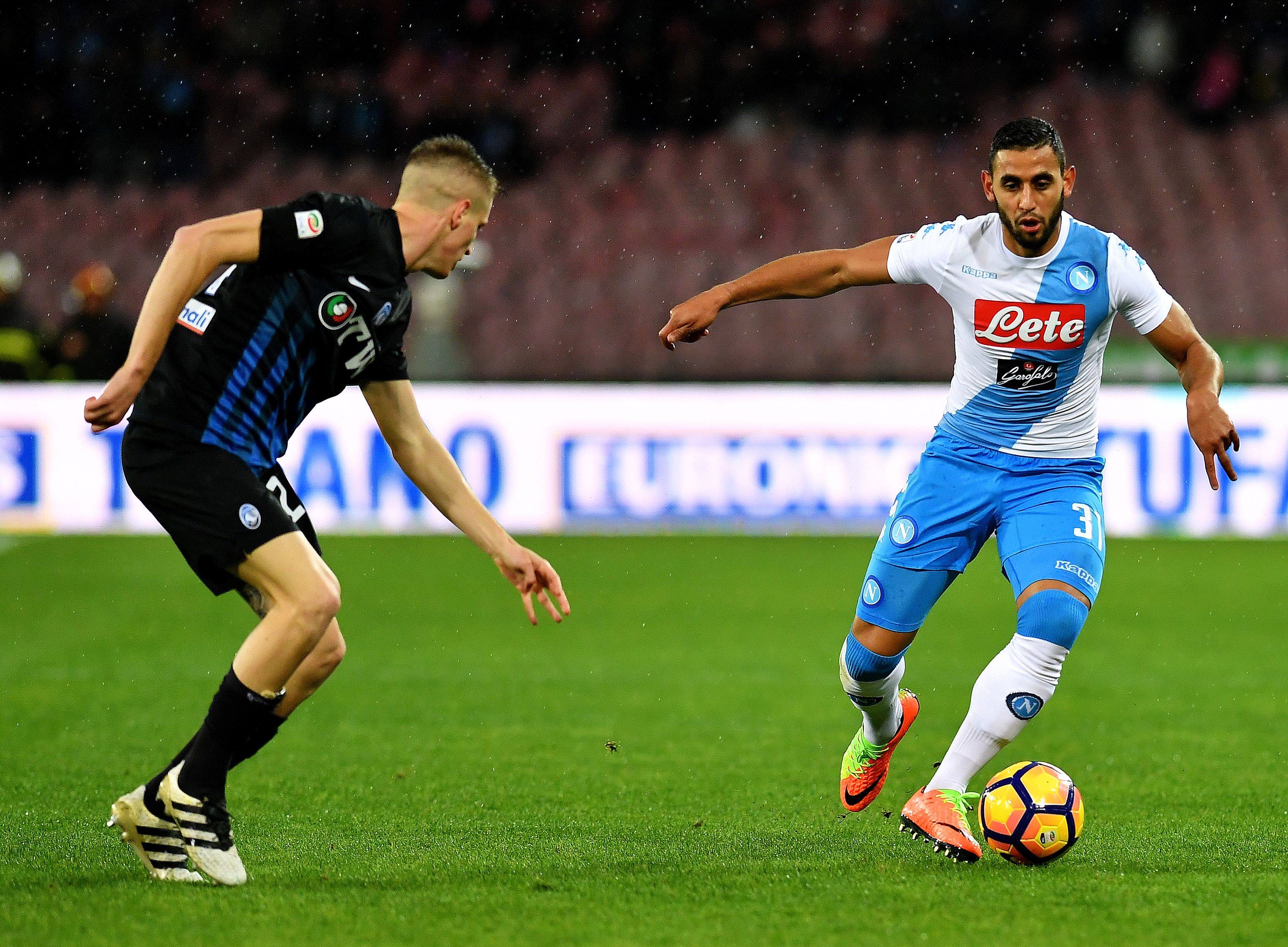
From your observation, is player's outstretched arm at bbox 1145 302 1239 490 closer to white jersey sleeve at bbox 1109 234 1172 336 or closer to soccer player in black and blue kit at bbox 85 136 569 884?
white jersey sleeve at bbox 1109 234 1172 336

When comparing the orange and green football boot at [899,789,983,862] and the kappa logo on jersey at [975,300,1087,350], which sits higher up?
the kappa logo on jersey at [975,300,1087,350]

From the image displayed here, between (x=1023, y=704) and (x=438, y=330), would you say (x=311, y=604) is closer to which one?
(x=1023, y=704)

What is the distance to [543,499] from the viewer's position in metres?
12.8

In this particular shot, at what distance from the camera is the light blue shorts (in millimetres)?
4688

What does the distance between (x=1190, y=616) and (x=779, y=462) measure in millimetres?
4010

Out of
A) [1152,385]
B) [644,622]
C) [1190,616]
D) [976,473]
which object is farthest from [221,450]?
[1152,385]

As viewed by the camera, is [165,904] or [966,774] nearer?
[165,904]

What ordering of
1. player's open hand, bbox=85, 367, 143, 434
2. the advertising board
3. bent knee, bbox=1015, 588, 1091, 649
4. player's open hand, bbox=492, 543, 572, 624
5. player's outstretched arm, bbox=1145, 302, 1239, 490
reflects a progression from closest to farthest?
player's open hand, bbox=85, 367, 143, 434 < player's open hand, bbox=492, 543, 572, 624 < player's outstretched arm, bbox=1145, 302, 1239, 490 < bent knee, bbox=1015, 588, 1091, 649 < the advertising board

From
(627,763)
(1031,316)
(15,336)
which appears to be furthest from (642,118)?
(1031,316)

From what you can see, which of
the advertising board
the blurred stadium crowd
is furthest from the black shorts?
the blurred stadium crowd

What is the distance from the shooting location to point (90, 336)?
14.1m

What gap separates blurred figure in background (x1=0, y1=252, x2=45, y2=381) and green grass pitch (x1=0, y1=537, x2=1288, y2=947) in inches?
104

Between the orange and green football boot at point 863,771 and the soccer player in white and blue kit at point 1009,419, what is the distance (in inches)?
7.6

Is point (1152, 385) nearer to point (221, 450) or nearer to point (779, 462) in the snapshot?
point (779, 462)
